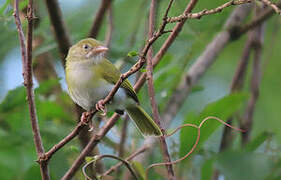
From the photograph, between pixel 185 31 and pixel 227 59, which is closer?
pixel 185 31

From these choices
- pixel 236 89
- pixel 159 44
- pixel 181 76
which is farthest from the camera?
pixel 236 89

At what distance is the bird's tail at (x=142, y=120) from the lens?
278cm

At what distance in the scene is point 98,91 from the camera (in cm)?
281

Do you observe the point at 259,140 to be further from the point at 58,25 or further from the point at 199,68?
the point at 58,25

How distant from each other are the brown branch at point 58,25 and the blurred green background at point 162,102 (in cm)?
8

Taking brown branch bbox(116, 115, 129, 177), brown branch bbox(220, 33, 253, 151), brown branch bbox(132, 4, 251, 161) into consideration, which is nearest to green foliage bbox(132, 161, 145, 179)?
brown branch bbox(116, 115, 129, 177)

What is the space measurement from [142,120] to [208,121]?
14.8 inches

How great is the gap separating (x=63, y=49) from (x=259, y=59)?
4.64ft

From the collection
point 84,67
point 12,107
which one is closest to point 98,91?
point 84,67

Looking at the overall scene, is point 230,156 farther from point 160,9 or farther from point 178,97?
point 160,9

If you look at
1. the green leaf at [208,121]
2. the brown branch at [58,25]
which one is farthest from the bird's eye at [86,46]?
the green leaf at [208,121]

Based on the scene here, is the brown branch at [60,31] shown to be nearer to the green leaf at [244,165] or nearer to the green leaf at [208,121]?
the green leaf at [208,121]

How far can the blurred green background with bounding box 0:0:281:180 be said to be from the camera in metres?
2.68

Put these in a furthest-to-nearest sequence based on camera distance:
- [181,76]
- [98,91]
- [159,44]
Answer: [181,76], [159,44], [98,91]
